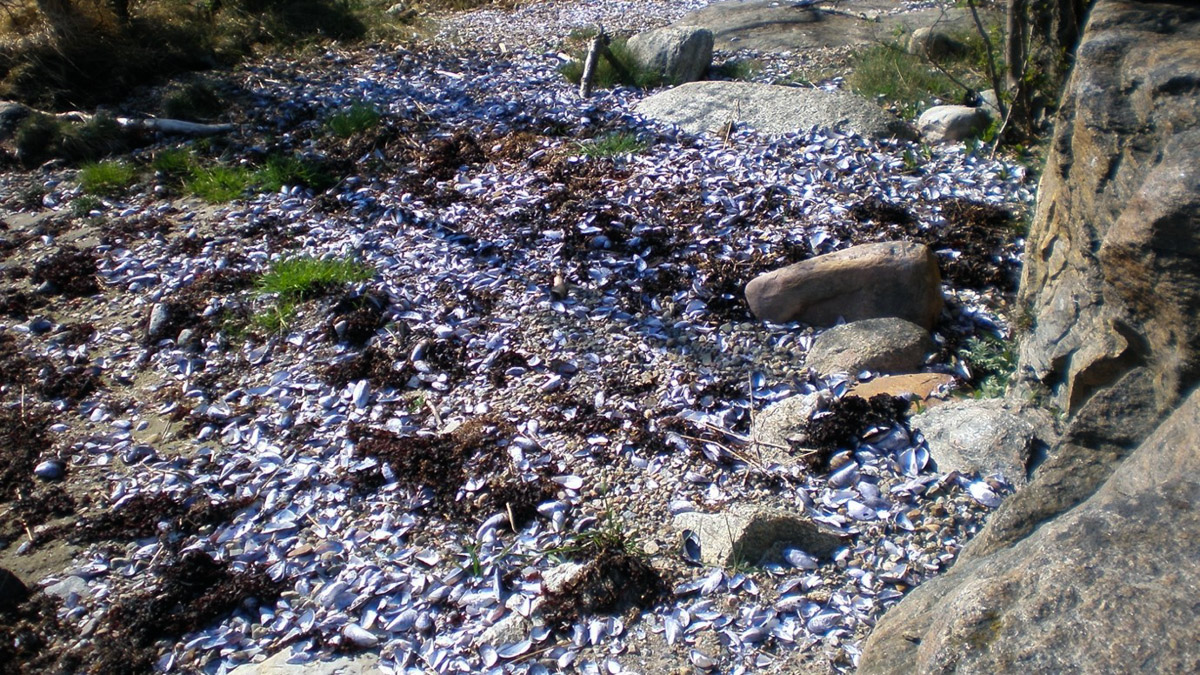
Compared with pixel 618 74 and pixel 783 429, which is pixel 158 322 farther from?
pixel 618 74

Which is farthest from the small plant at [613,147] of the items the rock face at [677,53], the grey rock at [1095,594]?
the grey rock at [1095,594]

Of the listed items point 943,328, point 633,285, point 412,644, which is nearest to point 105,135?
point 633,285

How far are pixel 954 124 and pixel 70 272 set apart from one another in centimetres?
Answer: 513

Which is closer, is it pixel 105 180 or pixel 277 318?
pixel 277 318

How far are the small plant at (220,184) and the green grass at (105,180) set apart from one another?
45 centimetres

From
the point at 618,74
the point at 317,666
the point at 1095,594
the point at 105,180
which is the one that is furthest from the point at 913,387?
the point at 105,180

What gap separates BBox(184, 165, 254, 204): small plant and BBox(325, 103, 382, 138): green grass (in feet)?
2.07

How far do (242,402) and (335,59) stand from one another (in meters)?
4.52

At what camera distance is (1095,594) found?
162 centimetres

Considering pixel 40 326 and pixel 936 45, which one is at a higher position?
pixel 936 45

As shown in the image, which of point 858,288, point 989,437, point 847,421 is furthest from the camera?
point 858,288

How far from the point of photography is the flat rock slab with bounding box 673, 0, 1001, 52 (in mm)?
7949

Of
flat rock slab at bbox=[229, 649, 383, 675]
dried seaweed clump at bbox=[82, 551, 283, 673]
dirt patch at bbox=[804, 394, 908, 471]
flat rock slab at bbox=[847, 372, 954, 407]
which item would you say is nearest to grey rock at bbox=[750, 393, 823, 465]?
dirt patch at bbox=[804, 394, 908, 471]

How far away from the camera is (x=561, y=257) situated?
14.8 feet
